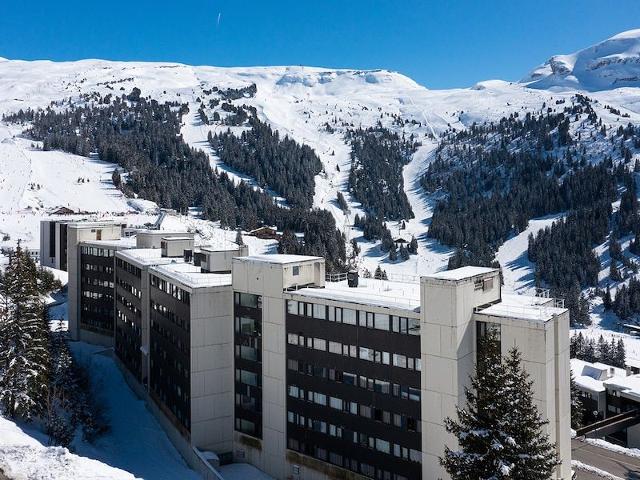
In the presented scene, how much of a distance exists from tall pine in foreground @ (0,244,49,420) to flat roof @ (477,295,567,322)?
3631 centimetres

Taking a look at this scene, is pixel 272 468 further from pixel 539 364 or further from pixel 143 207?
pixel 143 207

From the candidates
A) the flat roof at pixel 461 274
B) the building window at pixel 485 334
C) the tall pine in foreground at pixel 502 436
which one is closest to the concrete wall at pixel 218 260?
the flat roof at pixel 461 274

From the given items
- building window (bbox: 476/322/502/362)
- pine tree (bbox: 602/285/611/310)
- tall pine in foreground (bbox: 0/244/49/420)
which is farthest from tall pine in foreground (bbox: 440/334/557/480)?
pine tree (bbox: 602/285/611/310)

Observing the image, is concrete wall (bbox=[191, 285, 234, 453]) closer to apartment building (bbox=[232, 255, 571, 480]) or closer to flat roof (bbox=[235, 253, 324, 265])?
apartment building (bbox=[232, 255, 571, 480])

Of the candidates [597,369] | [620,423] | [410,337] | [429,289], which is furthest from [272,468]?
[597,369]

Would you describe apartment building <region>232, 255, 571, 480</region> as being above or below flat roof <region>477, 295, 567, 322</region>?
below

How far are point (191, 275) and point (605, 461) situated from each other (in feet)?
148

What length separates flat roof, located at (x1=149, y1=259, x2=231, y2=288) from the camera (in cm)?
4997

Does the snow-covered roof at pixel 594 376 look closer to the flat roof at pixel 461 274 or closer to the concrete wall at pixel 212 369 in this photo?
the flat roof at pixel 461 274

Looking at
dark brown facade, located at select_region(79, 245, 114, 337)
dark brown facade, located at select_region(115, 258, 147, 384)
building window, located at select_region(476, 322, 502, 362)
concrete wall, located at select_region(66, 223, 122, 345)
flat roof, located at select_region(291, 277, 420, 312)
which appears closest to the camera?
building window, located at select_region(476, 322, 502, 362)

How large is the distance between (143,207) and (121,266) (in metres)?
132

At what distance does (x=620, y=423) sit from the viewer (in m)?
68.1

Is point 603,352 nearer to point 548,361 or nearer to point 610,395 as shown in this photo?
point 610,395

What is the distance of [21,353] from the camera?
47219mm
